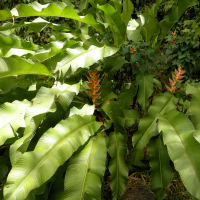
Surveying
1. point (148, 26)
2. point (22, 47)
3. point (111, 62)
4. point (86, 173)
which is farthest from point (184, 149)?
point (22, 47)

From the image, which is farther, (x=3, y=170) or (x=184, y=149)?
(x=3, y=170)

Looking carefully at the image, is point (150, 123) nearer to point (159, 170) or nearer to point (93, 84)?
point (159, 170)

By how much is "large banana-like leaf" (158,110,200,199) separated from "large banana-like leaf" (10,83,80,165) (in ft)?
1.84

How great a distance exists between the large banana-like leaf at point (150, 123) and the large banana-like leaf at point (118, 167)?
3.6 inches

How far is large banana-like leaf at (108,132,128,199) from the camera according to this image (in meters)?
0.95

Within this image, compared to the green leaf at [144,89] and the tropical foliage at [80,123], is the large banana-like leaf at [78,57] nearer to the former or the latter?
the tropical foliage at [80,123]

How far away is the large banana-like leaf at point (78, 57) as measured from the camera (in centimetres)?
96

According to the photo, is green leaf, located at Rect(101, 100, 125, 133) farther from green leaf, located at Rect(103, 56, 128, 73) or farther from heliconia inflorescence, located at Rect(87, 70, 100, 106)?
green leaf, located at Rect(103, 56, 128, 73)

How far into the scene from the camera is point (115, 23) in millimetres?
1157

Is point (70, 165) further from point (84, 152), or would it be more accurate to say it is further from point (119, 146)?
point (119, 146)

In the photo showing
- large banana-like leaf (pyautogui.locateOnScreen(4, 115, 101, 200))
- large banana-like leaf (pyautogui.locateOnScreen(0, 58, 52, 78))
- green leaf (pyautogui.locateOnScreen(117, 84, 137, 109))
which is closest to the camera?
large banana-like leaf (pyautogui.locateOnScreen(4, 115, 101, 200))

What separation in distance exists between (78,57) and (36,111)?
1.37 feet

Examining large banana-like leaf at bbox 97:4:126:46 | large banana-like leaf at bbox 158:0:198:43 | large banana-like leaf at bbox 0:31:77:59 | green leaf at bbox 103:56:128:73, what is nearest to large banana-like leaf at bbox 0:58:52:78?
large banana-like leaf at bbox 0:31:77:59

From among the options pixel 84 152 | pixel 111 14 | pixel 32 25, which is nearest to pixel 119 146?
pixel 84 152
